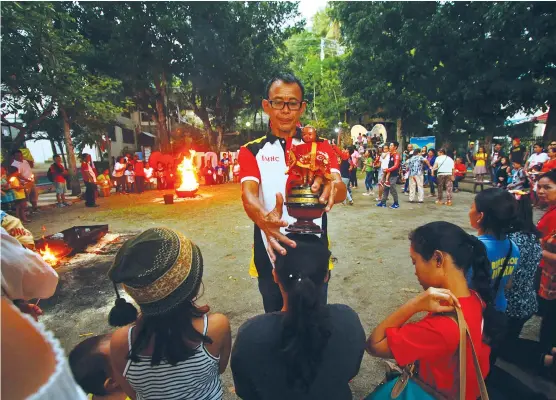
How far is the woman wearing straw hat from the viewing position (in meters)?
1.40

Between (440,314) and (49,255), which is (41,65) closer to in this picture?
(49,255)

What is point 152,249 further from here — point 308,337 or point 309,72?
point 309,72

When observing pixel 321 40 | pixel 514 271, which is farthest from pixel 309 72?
pixel 514 271

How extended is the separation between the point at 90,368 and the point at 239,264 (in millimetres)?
3940

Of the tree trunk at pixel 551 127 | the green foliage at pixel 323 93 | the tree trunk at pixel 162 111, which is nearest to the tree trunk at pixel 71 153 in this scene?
the tree trunk at pixel 162 111

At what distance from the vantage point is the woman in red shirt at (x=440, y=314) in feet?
4.85

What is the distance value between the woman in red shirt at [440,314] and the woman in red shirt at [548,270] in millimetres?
1454

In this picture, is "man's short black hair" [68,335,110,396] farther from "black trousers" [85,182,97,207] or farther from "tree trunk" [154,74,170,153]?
"tree trunk" [154,74,170,153]

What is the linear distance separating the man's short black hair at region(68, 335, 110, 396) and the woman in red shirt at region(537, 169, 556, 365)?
132 inches

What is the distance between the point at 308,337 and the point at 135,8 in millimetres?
19885

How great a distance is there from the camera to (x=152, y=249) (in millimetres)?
1421

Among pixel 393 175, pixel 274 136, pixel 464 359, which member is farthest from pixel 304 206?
pixel 393 175

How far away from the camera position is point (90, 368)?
1.91m

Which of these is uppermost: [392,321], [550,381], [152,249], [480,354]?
[152,249]
